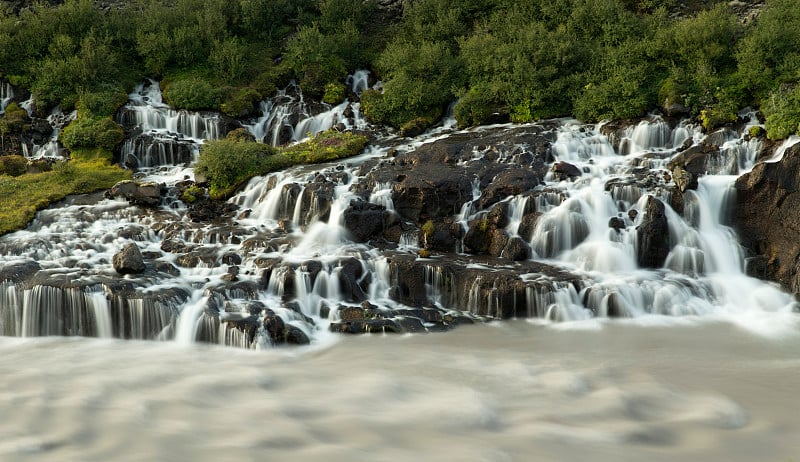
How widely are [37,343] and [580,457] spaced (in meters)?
9.25

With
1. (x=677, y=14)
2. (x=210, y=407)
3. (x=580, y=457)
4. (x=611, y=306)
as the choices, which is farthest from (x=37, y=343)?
(x=677, y=14)

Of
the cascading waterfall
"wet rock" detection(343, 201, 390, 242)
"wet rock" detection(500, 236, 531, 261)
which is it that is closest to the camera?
the cascading waterfall

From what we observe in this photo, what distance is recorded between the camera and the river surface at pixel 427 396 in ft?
23.4

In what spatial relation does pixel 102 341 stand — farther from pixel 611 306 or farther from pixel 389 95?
pixel 389 95

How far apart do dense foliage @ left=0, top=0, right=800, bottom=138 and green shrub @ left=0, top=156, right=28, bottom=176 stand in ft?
12.2

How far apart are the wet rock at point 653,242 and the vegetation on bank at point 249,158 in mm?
8982

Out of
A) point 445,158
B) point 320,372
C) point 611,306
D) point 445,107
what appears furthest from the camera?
point 445,107

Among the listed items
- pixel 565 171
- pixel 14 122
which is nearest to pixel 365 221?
pixel 565 171

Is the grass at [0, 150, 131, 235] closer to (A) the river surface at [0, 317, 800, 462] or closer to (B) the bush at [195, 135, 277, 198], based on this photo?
(B) the bush at [195, 135, 277, 198]

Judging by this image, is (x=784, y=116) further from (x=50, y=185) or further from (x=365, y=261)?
(x=50, y=185)

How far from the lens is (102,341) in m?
Answer: 11.3

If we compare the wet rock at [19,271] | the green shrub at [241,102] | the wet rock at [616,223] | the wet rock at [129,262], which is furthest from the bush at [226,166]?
the wet rock at [616,223]

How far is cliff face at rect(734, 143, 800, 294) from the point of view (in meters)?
13.4

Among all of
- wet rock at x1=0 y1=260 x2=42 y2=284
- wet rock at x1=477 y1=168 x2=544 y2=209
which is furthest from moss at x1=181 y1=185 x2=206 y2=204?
wet rock at x1=477 y1=168 x2=544 y2=209
